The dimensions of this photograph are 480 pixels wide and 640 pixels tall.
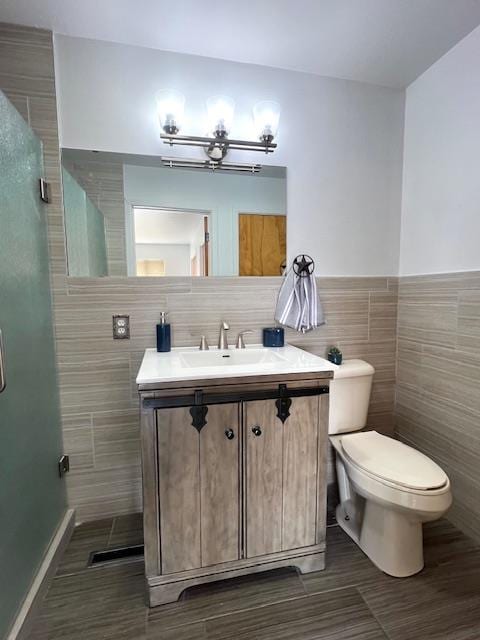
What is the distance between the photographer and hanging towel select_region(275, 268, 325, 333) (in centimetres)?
179

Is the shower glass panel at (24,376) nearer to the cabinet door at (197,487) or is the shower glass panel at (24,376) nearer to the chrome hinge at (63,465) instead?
the chrome hinge at (63,465)

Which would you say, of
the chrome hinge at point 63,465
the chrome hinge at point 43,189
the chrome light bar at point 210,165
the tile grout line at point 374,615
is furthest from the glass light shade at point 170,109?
the tile grout line at point 374,615

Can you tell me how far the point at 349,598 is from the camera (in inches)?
51.2

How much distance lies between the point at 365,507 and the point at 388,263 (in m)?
1.35

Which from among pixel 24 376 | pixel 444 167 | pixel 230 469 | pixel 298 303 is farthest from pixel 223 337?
pixel 444 167

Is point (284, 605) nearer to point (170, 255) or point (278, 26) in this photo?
point (170, 255)

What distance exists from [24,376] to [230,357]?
880 millimetres

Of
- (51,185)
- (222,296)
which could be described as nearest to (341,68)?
(222,296)

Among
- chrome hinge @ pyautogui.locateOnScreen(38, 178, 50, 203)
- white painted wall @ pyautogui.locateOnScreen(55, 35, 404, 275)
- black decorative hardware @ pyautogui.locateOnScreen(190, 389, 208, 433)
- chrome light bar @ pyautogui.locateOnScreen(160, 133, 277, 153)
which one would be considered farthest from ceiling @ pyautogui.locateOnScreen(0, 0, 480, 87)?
black decorative hardware @ pyautogui.locateOnScreen(190, 389, 208, 433)

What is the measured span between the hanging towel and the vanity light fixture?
70 centimetres

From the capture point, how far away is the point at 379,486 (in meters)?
1.33

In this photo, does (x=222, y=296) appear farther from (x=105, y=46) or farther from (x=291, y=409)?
(x=105, y=46)

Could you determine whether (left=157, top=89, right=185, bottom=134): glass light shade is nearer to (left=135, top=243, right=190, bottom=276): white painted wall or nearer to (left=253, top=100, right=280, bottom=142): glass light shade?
(left=253, top=100, right=280, bottom=142): glass light shade

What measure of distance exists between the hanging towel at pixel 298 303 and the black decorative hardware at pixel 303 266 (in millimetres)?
17
